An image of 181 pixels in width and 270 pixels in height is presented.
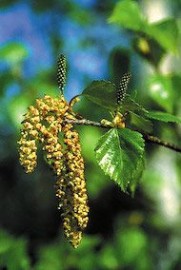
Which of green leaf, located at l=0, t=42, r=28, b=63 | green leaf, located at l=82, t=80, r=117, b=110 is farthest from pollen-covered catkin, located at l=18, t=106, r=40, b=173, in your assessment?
green leaf, located at l=0, t=42, r=28, b=63

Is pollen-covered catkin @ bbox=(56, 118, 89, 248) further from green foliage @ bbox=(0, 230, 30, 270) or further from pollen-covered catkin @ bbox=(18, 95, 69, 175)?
green foliage @ bbox=(0, 230, 30, 270)

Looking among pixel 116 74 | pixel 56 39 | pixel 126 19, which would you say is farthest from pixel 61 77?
pixel 56 39

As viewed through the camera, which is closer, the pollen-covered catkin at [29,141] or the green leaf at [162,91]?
the pollen-covered catkin at [29,141]

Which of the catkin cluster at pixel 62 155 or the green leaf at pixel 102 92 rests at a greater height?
the green leaf at pixel 102 92

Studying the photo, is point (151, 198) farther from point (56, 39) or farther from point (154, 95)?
point (154, 95)

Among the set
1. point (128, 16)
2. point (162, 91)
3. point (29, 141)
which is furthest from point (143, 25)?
point (29, 141)

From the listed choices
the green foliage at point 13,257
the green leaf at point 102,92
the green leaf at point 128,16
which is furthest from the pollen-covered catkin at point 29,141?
the green foliage at point 13,257

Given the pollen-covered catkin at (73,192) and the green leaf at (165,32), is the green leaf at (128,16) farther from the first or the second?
the pollen-covered catkin at (73,192)
